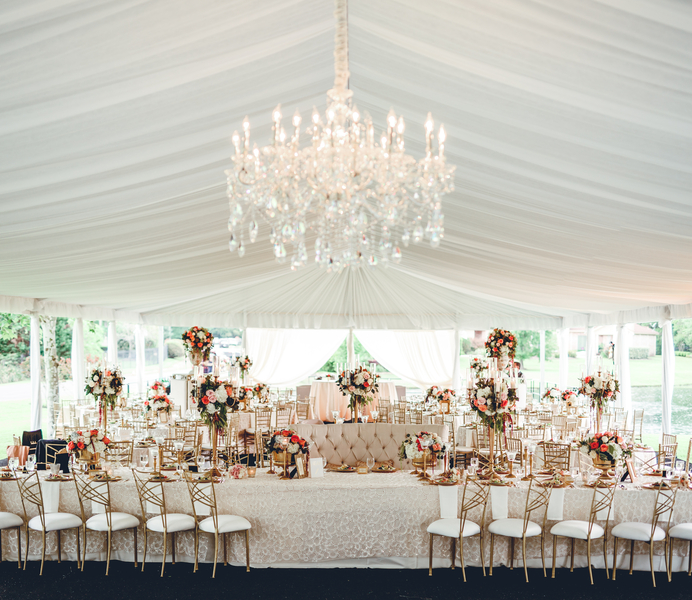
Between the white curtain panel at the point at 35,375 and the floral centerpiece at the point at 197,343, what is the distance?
2750 mm

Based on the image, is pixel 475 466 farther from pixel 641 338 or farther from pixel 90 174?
pixel 641 338

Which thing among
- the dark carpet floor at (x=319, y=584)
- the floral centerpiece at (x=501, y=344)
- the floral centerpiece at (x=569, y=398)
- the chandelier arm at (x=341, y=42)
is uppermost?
the chandelier arm at (x=341, y=42)

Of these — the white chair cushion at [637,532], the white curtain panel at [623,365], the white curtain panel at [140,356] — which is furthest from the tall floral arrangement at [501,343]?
the white curtain panel at [140,356]

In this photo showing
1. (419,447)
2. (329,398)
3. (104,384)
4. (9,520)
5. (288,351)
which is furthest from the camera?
(288,351)

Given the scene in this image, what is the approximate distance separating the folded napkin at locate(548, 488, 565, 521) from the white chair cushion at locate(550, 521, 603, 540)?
0.25 ft

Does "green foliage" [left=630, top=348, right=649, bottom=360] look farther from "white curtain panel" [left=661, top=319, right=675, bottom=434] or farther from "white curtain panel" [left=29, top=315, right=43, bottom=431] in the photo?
"white curtain panel" [left=29, top=315, right=43, bottom=431]

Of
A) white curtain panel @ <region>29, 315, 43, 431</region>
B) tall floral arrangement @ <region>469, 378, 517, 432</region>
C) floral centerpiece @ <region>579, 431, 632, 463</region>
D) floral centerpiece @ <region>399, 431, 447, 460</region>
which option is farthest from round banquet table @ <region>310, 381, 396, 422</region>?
floral centerpiece @ <region>579, 431, 632, 463</region>

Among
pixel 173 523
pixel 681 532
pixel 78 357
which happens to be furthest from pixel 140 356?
pixel 681 532

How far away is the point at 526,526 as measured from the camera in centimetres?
578

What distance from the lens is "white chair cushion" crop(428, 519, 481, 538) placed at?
577cm

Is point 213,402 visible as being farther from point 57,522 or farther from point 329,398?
point 329,398

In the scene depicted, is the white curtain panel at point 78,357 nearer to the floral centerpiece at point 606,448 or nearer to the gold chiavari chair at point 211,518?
the gold chiavari chair at point 211,518

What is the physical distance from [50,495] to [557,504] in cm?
507

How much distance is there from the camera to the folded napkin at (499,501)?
5992 millimetres
